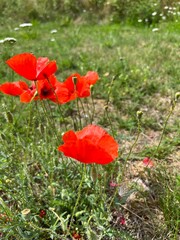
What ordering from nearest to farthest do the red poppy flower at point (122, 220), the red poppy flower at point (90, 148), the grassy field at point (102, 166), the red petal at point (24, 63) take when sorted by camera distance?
the red poppy flower at point (90, 148), the red petal at point (24, 63), the grassy field at point (102, 166), the red poppy flower at point (122, 220)

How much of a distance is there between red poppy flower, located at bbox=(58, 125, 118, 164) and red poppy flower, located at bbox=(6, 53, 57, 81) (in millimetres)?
349

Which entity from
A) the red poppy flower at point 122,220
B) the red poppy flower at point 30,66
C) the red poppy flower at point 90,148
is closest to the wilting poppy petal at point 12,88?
the red poppy flower at point 30,66

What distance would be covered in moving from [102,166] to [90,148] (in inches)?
30.7

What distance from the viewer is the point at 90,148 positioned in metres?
1.12

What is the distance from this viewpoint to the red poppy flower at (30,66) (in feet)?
4.52

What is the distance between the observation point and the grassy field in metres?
1.56

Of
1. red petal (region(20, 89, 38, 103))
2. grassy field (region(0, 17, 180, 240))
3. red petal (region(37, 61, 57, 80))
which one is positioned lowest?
grassy field (region(0, 17, 180, 240))

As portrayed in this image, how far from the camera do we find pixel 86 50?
478 cm

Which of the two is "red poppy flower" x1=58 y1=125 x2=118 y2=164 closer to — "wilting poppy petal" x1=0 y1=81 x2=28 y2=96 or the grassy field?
the grassy field

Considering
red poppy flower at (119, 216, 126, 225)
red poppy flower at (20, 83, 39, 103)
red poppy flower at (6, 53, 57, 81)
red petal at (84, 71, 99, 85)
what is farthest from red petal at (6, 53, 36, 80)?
red poppy flower at (119, 216, 126, 225)

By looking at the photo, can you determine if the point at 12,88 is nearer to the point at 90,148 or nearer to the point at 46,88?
the point at 46,88

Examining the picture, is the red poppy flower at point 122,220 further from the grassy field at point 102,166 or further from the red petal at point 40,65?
the red petal at point 40,65

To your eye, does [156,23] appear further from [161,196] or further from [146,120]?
[161,196]

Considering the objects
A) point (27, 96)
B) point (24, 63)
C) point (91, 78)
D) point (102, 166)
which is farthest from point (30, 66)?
point (102, 166)
